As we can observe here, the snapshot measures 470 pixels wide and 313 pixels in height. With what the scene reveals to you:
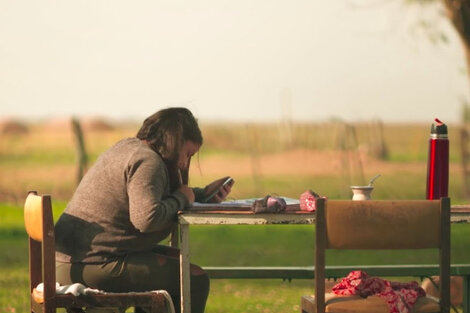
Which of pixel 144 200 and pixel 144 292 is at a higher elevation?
pixel 144 200

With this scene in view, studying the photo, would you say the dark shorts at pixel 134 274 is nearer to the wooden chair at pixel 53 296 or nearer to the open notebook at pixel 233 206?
the wooden chair at pixel 53 296

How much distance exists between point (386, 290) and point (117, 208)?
1.15 m

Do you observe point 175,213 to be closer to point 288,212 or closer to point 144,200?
point 144,200

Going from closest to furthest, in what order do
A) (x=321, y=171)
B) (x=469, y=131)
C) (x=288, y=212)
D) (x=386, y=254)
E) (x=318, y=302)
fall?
(x=318, y=302) → (x=288, y=212) → (x=386, y=254) → (x=469, y=131) → (x=321, y=171)

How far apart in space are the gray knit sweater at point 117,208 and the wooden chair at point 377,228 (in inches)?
27.6

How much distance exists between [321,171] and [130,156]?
66.8 ft

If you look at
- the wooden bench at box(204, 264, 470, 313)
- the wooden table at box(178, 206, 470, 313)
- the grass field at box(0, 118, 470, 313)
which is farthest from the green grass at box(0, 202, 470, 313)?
the wooden table at box(178, 206, 470, 313)

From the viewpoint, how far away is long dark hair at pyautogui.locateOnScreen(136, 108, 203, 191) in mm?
4918

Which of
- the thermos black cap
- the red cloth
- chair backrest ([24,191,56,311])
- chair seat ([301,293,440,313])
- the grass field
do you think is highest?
the thermos black cap

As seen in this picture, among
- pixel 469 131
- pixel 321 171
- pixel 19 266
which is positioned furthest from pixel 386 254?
pixel 321 171

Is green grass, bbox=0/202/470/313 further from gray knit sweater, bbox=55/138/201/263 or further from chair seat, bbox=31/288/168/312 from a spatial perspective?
chair seat, bbox=31/288/168/312

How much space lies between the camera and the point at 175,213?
477 cm

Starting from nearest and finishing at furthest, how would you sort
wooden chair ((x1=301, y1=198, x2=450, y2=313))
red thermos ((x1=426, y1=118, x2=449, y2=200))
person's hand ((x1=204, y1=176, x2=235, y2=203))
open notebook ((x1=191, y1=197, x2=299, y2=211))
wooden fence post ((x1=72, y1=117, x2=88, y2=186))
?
1. wooden chair ((x1=301, y1=198, x2=450, y2=313))
2. open notebook ((x1=191, y1=197, x2=299, y2=211))
3. red thermos ((x1=426, y1=118, x2=449, y2=200))
4. person's hand ((x1=204, y1=176, x2=235, y2=203))
5. wooden fence post ((x1=72, y1=117, x2=88, y2=186))

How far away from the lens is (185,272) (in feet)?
15.7
